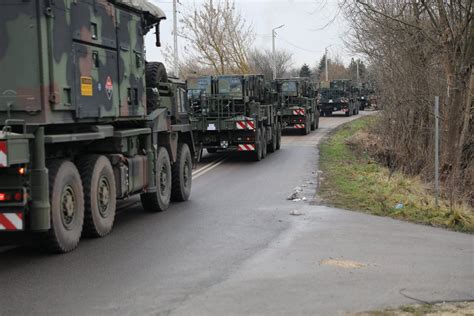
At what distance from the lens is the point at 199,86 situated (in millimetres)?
20703

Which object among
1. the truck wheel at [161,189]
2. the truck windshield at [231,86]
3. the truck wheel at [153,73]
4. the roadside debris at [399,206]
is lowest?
the roadside debris at [399,206]

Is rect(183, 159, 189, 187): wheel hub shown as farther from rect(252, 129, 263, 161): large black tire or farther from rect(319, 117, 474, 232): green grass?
rect(252, 129, 263, 161): large black tire

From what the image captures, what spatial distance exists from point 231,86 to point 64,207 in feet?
44.7

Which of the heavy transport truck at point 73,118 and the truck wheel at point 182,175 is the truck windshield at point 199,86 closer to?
the truck wheel at point 182,175

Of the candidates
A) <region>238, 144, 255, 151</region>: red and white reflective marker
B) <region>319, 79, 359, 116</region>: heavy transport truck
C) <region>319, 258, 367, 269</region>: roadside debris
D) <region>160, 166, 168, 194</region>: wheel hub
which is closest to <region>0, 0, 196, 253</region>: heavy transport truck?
<region>160, 166, 168, 194</region>: wheel hub

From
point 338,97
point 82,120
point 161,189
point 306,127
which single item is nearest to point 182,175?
point 161,189

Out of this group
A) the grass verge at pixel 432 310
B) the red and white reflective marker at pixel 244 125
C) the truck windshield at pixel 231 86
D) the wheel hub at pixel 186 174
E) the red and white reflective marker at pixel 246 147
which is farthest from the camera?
the truck windshield at pixel 231 86

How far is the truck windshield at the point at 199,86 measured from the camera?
20.5 m

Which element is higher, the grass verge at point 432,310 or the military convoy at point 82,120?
the military convoy at point 82,120

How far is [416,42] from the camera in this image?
17547 millimetres

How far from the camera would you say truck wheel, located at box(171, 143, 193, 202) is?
11875 millimetres

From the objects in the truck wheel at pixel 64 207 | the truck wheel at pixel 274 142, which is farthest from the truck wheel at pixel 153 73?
the truck wheel at pixel 274 142

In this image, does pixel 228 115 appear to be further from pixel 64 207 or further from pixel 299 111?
pixel 64 207

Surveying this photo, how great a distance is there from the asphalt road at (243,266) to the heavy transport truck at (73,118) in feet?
1.77
